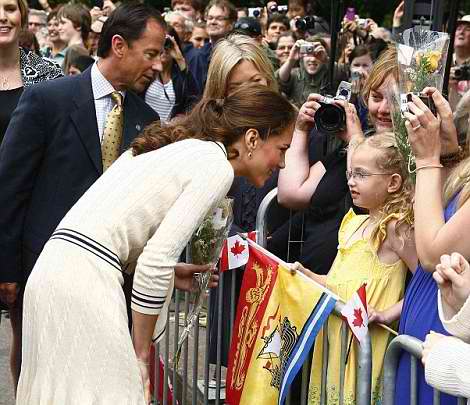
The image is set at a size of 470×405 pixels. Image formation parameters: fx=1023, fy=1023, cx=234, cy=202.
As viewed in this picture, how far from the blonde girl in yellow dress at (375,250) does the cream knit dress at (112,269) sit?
79cm

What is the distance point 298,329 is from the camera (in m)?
3.92

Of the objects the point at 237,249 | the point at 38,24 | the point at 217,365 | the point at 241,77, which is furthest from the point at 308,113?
the point at 38,24

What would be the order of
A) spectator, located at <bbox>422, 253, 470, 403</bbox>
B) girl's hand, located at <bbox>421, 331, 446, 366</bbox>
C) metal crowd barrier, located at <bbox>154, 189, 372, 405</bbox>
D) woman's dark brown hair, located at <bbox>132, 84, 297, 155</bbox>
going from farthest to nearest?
woman's dark brown hair, located at <bbox>132, 84, 297, 155</bbox> < metal crowd barrier, located at <bbox>154, 189, 372, 405</bbox> < girl's hand, located at <bbox>421, 331, 446, 366</bbox> < spectator, located at <bbox>422, 253, 470, 403</bbox>

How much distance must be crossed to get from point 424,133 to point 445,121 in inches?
→ 5.4

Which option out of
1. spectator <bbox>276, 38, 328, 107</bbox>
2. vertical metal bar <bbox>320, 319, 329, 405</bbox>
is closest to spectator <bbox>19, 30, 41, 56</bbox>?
spectator <bbox>276, 38, 328, 107</bbox>

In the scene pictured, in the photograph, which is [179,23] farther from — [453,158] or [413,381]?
[413,381]

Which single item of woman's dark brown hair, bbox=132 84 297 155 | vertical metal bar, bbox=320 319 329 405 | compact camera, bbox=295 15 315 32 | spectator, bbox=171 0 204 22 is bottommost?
spectator, bbox=171 0 204 22

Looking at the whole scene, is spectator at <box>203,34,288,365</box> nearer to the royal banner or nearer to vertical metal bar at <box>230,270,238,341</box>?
vertical metal bar at <box>230,270,238,341</box>

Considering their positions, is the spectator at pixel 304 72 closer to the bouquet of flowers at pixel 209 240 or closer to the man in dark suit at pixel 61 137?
the man in dark suit at pixel 61 137

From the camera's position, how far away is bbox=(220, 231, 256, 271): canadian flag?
452 centimetres

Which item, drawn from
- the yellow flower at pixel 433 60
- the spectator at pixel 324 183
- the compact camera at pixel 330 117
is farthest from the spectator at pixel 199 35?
the yellow flower at pixel 433 60

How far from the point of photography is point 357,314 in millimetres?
3637

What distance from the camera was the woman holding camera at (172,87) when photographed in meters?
7.75

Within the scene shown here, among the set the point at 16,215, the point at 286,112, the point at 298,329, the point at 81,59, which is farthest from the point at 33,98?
the point at 81,59
